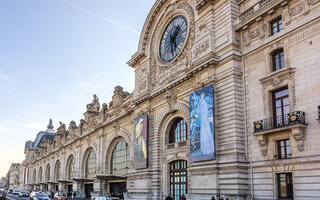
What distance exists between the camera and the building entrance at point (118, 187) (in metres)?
48.0

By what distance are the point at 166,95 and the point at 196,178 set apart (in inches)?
379

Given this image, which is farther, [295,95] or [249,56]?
[249,56]

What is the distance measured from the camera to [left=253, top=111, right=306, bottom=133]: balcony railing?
2181 centimetres

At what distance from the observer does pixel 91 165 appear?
202 feet

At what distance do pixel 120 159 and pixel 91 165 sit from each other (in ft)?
42.9

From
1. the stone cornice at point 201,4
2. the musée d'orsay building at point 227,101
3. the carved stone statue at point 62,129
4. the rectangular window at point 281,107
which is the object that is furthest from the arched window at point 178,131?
the carved stone statue at point 62,129

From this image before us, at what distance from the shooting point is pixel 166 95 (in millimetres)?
35406

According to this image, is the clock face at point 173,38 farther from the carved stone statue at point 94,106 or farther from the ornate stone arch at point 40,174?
the ornate stone arch at point 40,174

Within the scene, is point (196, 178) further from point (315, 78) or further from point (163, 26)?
point (163, 26)

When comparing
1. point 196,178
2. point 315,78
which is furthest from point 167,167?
point 315,78

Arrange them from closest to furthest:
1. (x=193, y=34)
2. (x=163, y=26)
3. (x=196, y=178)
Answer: (x=196, y=178)
(x=193, y=34)
(x=163, y=26)

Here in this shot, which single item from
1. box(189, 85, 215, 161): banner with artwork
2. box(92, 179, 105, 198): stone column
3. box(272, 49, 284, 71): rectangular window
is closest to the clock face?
box(189, 85, 215, 161): banner with artwork

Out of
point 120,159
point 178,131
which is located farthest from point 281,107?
point 120,159

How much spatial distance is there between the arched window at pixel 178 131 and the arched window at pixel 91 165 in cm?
2675
